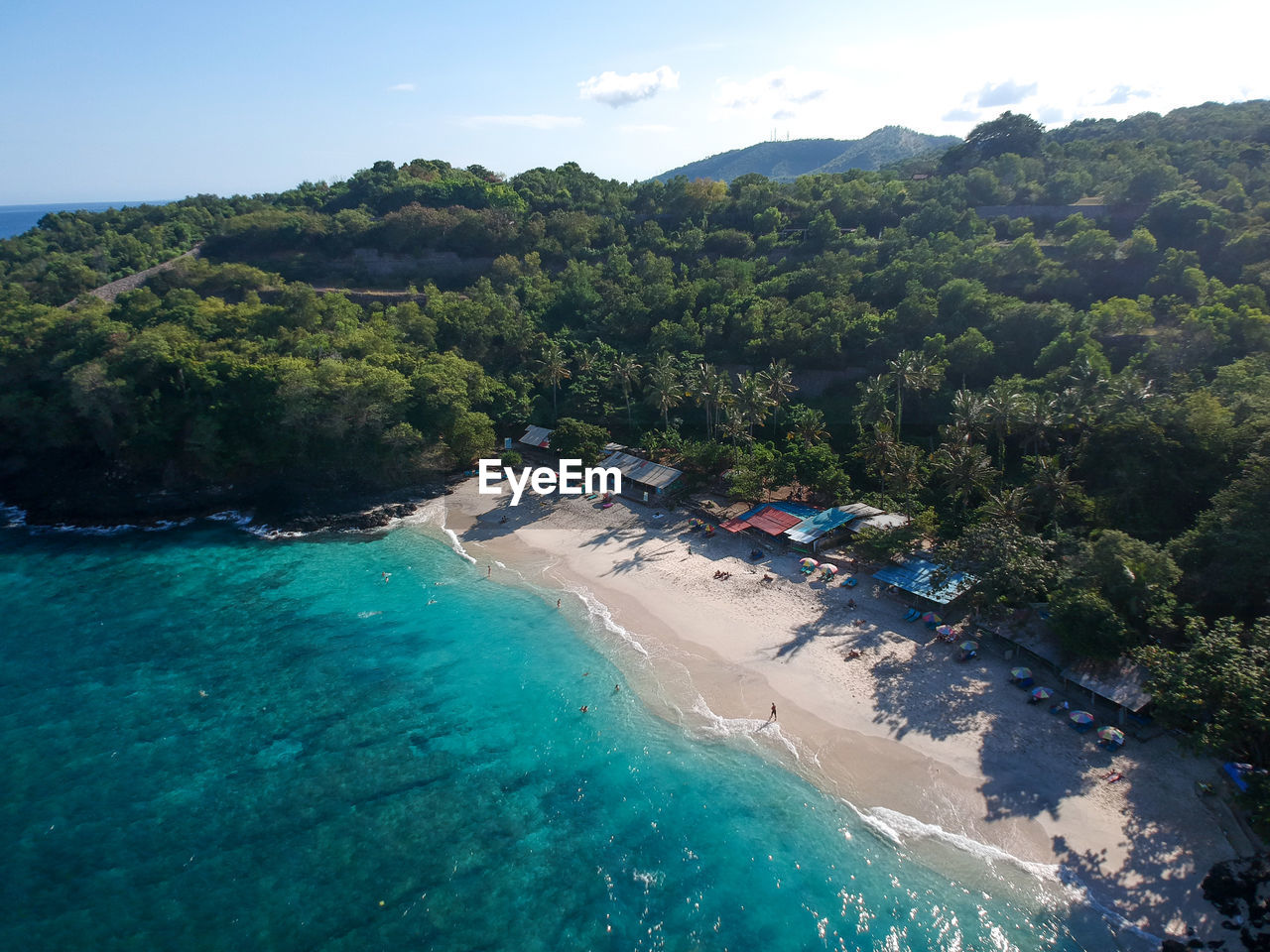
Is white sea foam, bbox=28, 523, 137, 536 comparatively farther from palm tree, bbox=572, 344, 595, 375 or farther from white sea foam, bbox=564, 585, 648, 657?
palm tree, bbox=572, 344, 595, 375

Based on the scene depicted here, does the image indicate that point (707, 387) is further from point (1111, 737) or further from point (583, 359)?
point (1111, 737)

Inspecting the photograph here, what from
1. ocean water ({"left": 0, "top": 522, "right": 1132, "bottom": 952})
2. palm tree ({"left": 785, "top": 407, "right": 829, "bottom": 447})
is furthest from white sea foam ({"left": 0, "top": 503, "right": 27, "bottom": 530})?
palm tree ({"left": 785, "top": 407, "right": 829, "bottom": 447})

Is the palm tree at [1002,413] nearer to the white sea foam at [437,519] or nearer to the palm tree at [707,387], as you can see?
the palm tree at [707,387]

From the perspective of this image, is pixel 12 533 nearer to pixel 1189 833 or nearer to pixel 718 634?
pixel 718 634

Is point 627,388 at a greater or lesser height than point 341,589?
greater

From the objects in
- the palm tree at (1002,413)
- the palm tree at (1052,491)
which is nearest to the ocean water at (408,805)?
the palm tree at (1052,491)

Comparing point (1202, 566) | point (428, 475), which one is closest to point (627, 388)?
point (428, 475)
